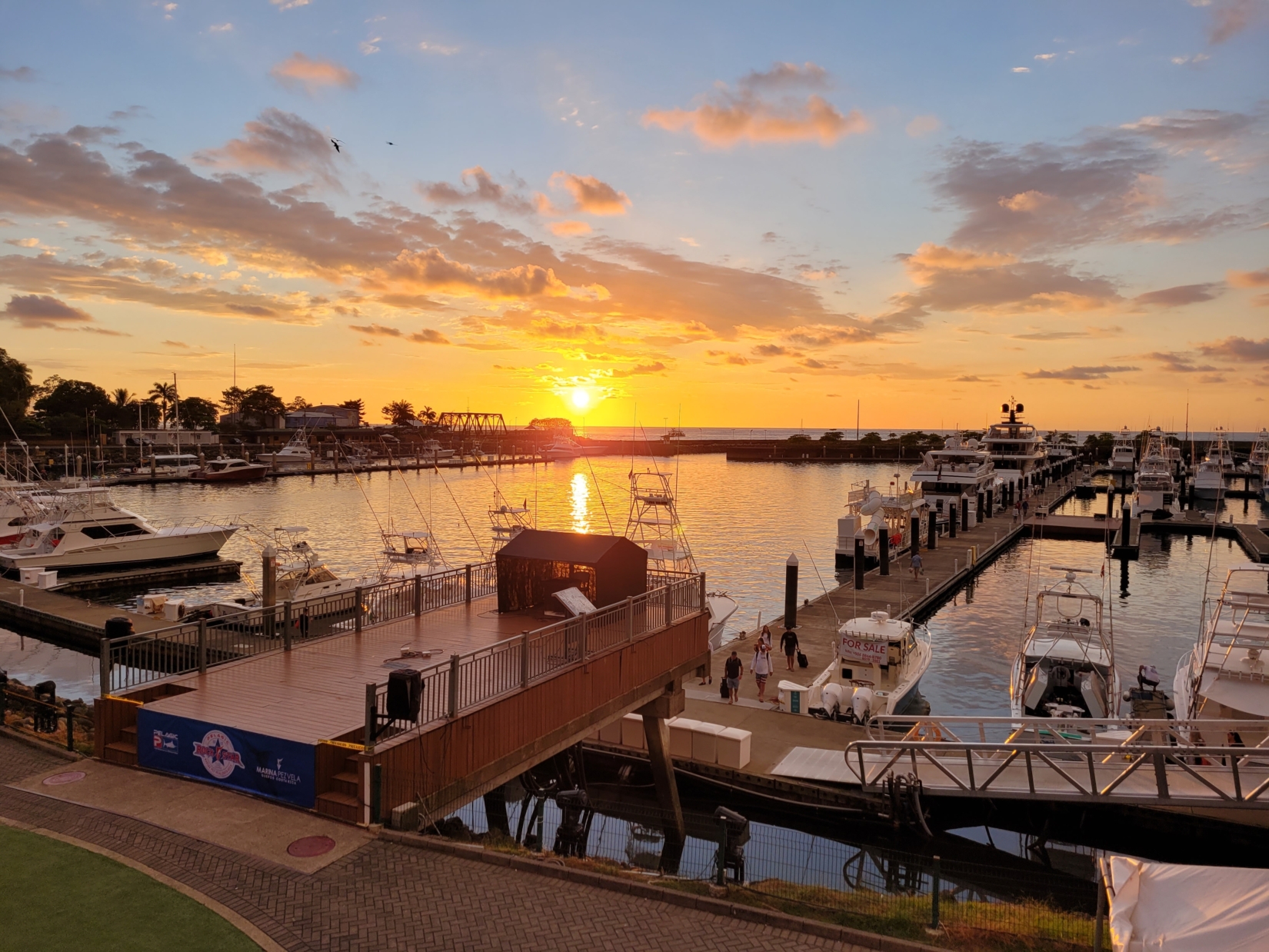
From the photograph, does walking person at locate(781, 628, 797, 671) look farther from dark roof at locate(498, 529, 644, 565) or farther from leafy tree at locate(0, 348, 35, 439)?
leafy tree at locate(0, 348, 35, 439)

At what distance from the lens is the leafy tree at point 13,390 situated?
153 m

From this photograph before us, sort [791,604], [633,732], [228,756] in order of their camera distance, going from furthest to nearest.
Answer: [791,604] < [633,732] < [228,756]

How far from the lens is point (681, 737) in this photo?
71.0 feet

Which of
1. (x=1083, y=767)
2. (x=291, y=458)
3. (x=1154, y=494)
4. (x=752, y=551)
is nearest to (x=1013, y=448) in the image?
(x=1154, y=494)

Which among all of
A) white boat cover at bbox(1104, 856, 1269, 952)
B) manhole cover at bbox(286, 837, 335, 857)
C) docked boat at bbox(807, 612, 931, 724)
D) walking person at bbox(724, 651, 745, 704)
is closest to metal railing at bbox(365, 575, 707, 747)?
manhole cover at bbox(286, 837, 335, 857)

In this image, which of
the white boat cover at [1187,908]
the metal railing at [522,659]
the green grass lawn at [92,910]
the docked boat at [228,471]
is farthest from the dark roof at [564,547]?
the docked boat at [228,471]

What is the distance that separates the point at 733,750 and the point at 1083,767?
7829mm

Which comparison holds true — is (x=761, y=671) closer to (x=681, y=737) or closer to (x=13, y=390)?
(x=681, y=737)

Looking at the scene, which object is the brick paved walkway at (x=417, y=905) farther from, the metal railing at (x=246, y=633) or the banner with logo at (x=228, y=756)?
the metal railing at (x=246, y=633)

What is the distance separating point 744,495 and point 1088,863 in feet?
346

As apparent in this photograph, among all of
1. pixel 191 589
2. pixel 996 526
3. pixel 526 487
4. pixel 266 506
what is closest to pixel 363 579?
pixel 191 589

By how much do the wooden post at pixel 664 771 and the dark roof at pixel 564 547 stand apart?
439cm

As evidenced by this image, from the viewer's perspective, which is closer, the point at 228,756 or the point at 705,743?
the point at 228,756

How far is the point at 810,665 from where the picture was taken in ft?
101
